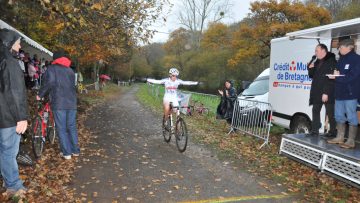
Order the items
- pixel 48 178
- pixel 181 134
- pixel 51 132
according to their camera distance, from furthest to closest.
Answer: pixel 181 134
pixel 51 132
pixel 48 178

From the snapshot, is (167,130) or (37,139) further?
(167,130)

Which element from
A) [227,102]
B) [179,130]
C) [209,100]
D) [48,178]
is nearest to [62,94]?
[48,178]

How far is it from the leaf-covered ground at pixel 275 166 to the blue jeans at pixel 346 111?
3.96 ft

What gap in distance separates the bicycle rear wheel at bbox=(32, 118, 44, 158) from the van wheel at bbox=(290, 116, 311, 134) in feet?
21.6

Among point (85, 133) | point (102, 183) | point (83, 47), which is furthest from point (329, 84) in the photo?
point (83, 47)

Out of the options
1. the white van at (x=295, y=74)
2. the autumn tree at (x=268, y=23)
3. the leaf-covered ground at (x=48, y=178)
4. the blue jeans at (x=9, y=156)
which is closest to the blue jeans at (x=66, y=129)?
the leaf-covered ground at (x=48, y=178)

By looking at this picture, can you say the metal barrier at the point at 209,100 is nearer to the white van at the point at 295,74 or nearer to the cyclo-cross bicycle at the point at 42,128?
the white van at the point at 295,74

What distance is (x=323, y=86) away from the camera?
7336 millimetres

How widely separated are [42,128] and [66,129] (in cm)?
52

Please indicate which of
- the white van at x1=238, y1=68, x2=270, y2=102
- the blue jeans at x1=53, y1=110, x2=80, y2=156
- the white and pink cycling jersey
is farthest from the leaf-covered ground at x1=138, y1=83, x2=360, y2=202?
the blue jeans at x1=53, y1=110, x2=80, y2=156

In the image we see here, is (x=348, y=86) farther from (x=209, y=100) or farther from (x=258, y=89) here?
(x=209, y=100)

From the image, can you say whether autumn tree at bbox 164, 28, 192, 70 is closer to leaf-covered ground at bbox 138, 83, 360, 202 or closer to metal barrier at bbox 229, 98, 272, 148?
metal barrier at bbox 229, 98, 272, 148

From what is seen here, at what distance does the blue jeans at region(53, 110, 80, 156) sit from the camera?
6.78m

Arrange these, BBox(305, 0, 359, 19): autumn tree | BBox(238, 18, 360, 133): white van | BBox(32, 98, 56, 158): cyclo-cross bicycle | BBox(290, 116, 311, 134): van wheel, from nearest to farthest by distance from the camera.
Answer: BBox(32, 98, 56, 158): cyclo-cross bicycle < BBox(238, 18, 360, 133): white van < BBox(290, 116, 311, 134): van wheel < BBox(305, 0, 359, 19): autumn tree
